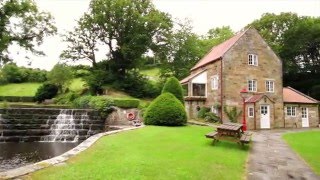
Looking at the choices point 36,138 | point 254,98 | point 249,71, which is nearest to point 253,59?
point 249,71

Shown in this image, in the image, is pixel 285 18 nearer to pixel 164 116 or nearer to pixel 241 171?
pixel 164 116

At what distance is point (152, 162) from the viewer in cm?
962

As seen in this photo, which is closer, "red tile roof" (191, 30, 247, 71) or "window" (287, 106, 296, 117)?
"red tile roof" (191, 30, 247, 71)

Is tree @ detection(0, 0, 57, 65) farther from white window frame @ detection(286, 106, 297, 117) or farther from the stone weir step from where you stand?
white window frame @ detection(286, 106, 297, 117)

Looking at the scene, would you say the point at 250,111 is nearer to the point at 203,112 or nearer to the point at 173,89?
the point at 203,112

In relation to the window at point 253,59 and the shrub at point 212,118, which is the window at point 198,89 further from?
the window at point 253,59

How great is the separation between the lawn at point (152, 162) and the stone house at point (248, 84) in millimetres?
15201

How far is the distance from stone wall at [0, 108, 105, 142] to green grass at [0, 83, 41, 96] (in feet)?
79.5

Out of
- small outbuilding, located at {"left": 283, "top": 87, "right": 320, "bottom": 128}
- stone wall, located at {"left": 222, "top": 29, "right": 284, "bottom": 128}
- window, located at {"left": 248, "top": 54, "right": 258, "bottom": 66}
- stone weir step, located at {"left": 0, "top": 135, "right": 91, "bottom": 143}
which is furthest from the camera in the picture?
small outbuilding, located at {"left": 283, "top": 87, "right": 320, "bottom": 128}

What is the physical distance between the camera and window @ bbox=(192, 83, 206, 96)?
33.4 m

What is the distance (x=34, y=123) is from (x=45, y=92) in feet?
68.9

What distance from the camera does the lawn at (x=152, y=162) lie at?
7.99 meters

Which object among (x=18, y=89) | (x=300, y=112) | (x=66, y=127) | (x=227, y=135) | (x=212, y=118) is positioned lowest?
(x=66, y=127)

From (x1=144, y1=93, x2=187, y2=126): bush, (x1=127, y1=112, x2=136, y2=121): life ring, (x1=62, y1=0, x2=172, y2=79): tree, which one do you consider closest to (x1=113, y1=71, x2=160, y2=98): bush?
(x1=62, y1=0, x2=172, y2=79): tree
